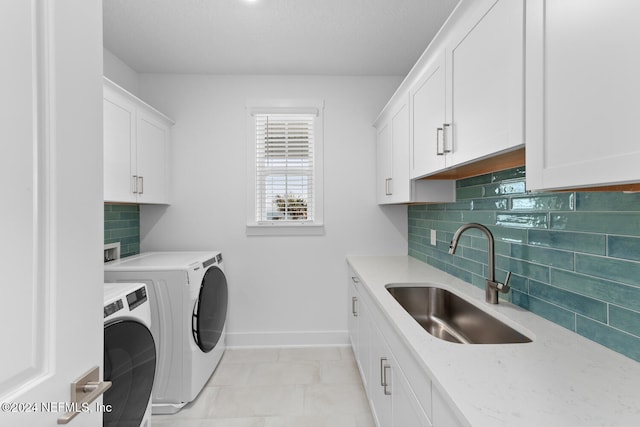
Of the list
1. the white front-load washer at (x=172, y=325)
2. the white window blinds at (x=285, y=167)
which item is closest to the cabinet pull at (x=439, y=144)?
the white window blinds at (x=285, y=167)

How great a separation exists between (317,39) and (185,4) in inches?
34.8

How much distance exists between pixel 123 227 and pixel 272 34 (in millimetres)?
1914

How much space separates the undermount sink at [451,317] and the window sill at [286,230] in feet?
3.93

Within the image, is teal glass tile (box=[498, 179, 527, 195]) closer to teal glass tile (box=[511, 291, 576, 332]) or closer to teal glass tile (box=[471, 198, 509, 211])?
teal glass tile (box=[471, 198, 509, 211])

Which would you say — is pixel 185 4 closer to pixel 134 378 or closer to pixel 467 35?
pixel 467 35

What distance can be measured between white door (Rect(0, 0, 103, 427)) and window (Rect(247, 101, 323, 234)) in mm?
2255

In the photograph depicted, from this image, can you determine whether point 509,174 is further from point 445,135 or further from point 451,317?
point 451,317

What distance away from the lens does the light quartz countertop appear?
70 cm

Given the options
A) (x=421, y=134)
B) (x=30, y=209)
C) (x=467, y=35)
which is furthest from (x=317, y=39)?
(x=30, y=209)

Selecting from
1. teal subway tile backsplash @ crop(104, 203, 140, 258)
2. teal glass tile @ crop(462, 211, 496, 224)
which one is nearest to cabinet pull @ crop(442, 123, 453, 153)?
teal glass tile @ crop(462, 211, 496, 224)

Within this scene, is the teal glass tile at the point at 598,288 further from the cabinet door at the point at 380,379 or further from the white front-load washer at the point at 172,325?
the white front-load washer at the point at 172,325

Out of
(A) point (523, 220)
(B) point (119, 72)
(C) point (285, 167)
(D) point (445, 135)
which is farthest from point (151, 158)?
(A) point (523, 220)

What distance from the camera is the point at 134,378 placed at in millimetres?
1470

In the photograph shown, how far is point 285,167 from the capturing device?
3.03 m
